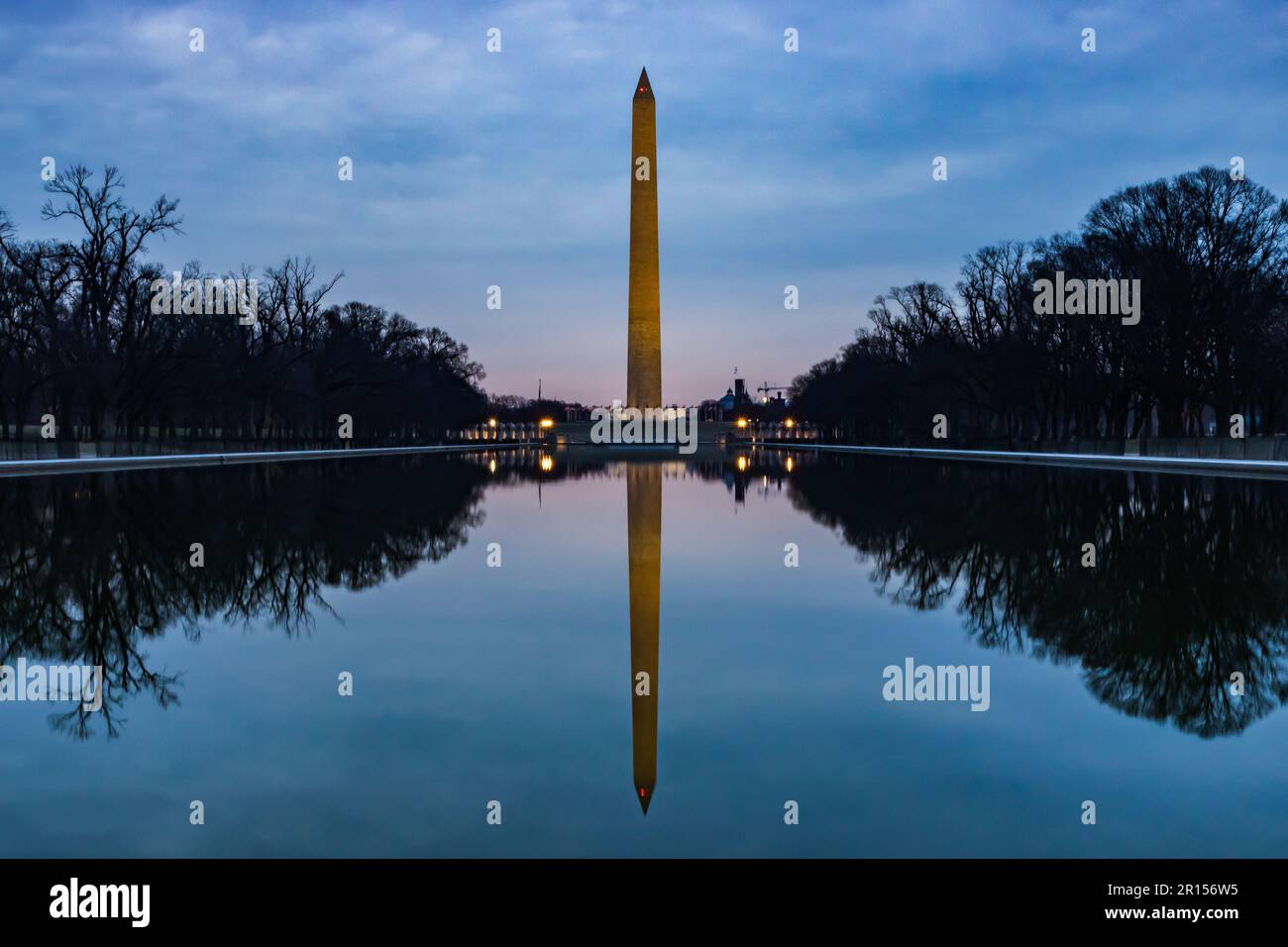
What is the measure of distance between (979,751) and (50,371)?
41.4 m

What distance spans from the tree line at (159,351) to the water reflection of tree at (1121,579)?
101 ft

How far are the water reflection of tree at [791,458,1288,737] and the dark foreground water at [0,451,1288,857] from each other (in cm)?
6

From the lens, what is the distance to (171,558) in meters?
11.8

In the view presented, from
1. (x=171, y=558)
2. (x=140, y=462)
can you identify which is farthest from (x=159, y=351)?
(x=171, y=558)

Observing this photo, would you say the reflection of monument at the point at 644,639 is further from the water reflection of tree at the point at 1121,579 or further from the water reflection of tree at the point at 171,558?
the water reflection of tree at the point at 171,558

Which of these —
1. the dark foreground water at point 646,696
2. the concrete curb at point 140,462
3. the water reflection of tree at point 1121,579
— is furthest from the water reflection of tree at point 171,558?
the concrete curb at point 140,462

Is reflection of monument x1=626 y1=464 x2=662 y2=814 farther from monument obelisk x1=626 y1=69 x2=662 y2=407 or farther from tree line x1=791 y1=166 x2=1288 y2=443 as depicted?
monument obelisk x1=626 y1=69 x2=662 y2=407

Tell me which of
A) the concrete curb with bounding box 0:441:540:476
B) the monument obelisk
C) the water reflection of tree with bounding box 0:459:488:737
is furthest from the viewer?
the monument obelisk

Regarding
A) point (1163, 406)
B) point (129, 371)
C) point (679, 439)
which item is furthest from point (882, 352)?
point (129, 371)

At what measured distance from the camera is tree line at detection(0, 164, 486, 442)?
3897 centimetres

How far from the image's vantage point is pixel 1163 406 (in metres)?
44.1

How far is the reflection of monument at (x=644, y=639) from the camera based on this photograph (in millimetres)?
4836

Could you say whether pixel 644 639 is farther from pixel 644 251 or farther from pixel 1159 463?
pixel 644 251

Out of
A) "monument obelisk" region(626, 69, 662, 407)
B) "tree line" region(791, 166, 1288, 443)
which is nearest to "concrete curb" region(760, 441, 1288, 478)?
"tree line" region(791, 166, 1288, 443)
